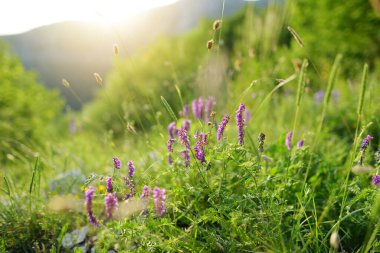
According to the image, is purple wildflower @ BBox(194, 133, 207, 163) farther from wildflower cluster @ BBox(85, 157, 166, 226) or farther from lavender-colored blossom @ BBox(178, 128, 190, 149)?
wildflower cluster @ BBox(85, 157, 166, 226)

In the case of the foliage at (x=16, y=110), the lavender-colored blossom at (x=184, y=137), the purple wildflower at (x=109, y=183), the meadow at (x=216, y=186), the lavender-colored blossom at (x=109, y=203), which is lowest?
the foliage at (x=16, y=110)

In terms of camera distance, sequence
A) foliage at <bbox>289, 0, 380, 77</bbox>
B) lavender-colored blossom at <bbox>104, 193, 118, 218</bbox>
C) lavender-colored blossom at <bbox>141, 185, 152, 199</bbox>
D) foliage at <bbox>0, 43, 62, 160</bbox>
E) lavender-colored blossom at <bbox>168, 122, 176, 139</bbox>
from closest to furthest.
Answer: lavender-colored blossom at <bbox>104, 193, 118, 218</bbox>, lavender-colored blossom at <bbox>141, 185, 152, 199</bbox>, lavender-colored blossom at <bbox>168, 122, 176, 139</bbox>, foliage at <bbox>0, 43, 62, 160</bbox>, foliage at <bbox>289, 0, 380, 77</bbox>

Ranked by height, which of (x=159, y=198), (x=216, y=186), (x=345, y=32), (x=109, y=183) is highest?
(x=109, y=183)

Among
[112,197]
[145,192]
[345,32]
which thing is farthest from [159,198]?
[345,32]

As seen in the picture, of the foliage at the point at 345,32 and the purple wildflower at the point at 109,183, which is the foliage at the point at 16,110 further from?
the foliage at the point at 345,32

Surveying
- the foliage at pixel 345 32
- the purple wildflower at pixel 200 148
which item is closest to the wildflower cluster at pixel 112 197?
the purple wildflower at pixel 200 148

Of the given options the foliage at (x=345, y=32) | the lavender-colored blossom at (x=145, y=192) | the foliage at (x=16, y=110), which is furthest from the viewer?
the foliage at (x=345, y=32)

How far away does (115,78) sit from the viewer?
11.7 meters

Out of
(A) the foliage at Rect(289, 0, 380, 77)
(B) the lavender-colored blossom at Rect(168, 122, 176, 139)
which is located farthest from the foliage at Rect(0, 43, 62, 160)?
(A) the foliage at Rect(289, 0, 380, 77)

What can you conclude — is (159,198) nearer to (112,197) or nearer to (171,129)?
(112,197)

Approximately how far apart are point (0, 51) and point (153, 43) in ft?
16.3

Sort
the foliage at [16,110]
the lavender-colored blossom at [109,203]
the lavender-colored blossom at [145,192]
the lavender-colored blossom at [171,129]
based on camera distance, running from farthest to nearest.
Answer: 1. the foliage at [16,110]
2. the lavender-colored blossom at [171,129]
3. the lavender-colored blossom at [145,192]
4. the lavender-colored blossom at [109,203]

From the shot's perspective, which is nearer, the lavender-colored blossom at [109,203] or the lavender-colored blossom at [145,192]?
the lavender-colored blossom at [109,203]

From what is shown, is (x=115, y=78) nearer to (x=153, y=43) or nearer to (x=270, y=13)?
(x=153, y=43)
